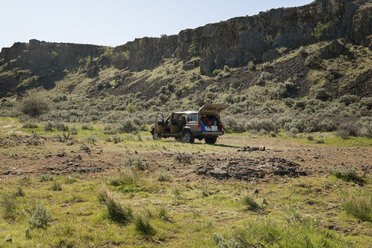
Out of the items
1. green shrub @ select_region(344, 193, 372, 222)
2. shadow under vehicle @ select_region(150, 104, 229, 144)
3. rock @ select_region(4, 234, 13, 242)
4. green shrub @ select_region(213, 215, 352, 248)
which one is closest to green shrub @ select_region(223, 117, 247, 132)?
shadow under vehicle @ select_region(150, 104, 229, 144)

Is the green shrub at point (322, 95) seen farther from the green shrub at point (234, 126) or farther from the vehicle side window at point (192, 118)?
the vehicle side window at point (192, 118)

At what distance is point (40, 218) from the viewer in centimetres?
405

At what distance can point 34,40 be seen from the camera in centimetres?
10550

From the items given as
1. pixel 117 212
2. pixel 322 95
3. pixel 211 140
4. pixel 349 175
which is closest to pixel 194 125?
pixel 211 140

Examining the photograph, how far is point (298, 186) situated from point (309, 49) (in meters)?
48.2

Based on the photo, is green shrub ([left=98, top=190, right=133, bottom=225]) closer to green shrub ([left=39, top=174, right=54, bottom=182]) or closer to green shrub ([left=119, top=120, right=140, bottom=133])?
green shrub ([left=39, top=174, right=54, bottom=182])

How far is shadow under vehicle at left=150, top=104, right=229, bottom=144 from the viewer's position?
49.5 feet

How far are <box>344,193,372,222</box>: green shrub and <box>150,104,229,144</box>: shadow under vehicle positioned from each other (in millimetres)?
10634

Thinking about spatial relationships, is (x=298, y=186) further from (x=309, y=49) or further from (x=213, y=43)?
(x=213, y=43)

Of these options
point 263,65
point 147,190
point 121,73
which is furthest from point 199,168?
point 121,73

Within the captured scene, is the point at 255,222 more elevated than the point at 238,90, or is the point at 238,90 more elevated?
the point at 238,90

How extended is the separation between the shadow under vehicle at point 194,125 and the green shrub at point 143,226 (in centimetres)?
1107

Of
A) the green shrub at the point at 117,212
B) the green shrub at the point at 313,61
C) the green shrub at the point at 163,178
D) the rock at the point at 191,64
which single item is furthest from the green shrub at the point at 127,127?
the rock at the point at 191,64

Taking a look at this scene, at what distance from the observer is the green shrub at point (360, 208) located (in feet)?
14.1
